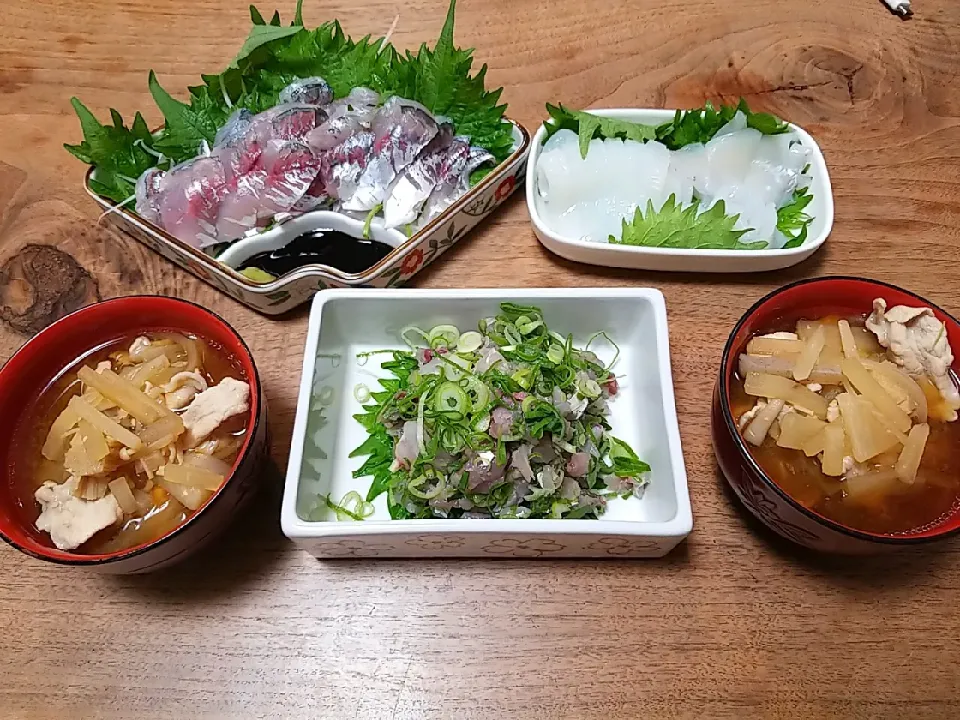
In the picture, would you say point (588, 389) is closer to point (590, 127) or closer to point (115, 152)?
point (590, 127)

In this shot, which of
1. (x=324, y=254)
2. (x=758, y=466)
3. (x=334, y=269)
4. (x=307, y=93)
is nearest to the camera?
(x=758, y=466)

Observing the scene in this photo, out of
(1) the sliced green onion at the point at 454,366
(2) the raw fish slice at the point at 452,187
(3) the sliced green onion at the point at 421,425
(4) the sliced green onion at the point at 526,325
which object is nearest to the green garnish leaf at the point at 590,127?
(2) the raw fish slice at the point at 452,187

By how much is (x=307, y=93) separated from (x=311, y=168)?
Result: 191 mm

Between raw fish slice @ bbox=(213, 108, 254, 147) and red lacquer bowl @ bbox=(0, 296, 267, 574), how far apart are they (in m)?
0.52

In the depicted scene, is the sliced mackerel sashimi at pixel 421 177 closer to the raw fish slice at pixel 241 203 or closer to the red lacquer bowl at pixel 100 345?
the raw fish slice at pixel 241 203

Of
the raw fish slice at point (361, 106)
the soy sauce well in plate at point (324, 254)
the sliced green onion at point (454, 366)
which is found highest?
the raw fish slice at point (361, 106)

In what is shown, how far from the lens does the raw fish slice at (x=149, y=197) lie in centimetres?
154

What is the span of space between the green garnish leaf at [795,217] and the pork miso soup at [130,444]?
1.11 meters

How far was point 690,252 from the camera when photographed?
1456mm

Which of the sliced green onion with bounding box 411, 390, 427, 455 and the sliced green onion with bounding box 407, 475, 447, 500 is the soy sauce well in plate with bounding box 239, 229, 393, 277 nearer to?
the sliced green onion with bounding box 411, 390, 427, 455

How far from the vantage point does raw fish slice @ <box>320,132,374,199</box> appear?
63.1 inches

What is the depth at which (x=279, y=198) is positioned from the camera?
155cm

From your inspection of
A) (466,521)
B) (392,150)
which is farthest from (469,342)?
(392,150)

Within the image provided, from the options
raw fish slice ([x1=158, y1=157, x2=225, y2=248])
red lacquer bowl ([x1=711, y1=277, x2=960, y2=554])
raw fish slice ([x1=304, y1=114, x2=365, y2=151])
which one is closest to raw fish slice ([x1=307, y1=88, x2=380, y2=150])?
raw fish slice ([x1=304, y1=114, x2=365, y2=151])
